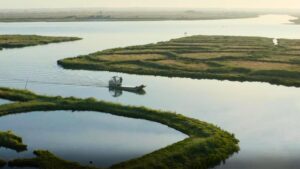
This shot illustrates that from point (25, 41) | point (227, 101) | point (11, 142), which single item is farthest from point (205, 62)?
point (25, 41)

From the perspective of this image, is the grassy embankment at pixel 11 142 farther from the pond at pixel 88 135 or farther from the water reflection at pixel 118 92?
the water reflection at pixel 118 92

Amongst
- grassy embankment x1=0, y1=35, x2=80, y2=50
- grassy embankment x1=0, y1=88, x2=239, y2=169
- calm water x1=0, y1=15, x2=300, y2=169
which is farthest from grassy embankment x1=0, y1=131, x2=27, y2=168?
grassy embankment x1=0, y1=35, x2=80, y2=50

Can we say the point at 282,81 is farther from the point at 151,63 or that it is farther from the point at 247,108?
the point at 151,63

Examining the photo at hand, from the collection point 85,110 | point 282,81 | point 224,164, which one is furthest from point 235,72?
point 224,164

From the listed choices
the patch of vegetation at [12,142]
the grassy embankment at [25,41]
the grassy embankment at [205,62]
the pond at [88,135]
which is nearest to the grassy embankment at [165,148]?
the pond at [88,135]

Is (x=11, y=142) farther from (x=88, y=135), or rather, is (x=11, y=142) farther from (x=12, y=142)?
(x=88, y=135)

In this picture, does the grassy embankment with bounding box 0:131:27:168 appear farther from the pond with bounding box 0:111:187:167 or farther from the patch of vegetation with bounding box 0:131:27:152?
the pond with bounding box 0:111:187:167
